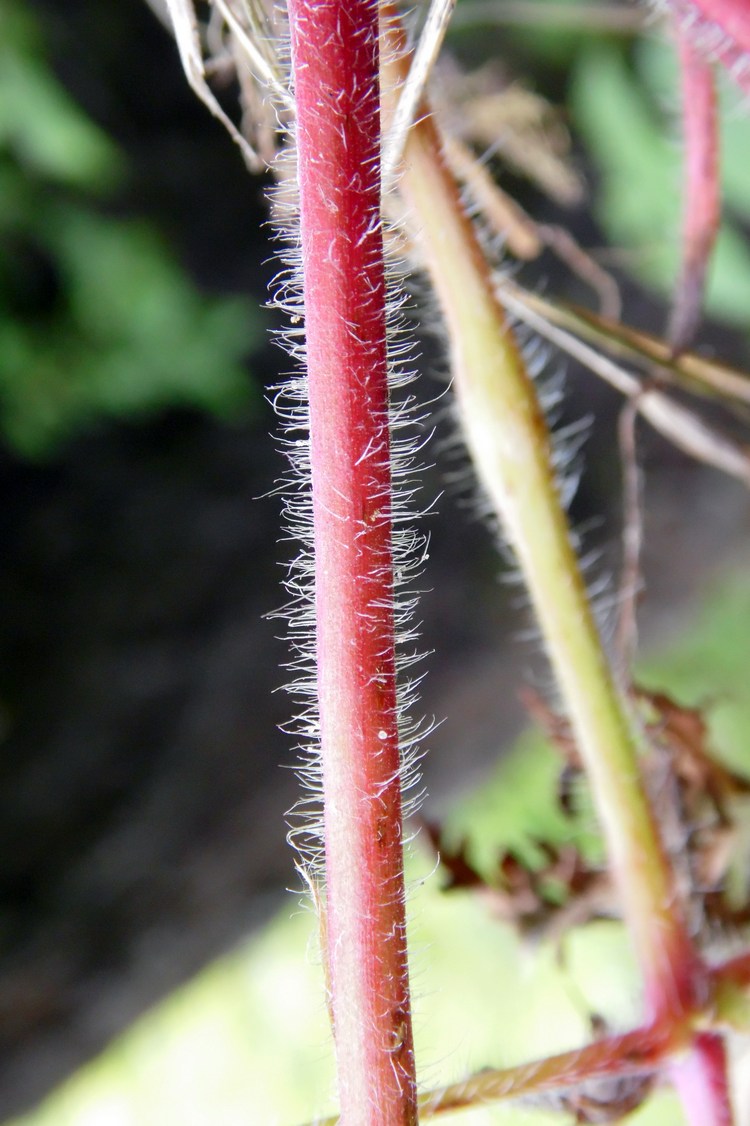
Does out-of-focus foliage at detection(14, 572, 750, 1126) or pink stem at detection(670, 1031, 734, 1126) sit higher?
out-of-focus foliage at detection(14, 572, 750, 1126)

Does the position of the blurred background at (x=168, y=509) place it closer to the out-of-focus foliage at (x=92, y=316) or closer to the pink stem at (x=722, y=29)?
the out-of-focus foliage at (x=92, y=316)

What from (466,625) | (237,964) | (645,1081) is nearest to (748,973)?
(645,1081)

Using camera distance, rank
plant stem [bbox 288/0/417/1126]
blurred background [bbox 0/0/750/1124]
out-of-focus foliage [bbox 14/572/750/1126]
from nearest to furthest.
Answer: plant stem [bbox 288/0/417/1126] → out-of-focus foliage [bbox 14/572/750/1126] → blurred background [bbox 0/0/750/1124]

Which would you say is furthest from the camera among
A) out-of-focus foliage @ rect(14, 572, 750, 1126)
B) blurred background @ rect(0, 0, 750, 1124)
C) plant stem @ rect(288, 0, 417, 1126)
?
blurred background @ rect(0, 0, 750, 1124)

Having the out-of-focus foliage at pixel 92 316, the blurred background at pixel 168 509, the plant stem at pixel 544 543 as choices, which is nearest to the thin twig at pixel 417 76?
the plant stem at pixel 544 543

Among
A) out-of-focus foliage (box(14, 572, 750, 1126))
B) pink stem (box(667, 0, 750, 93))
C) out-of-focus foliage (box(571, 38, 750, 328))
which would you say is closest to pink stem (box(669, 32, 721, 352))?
pink stem (box(667, 0, 750, 93))

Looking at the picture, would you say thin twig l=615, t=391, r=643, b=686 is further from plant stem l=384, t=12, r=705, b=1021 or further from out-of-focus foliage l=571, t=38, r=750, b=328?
out-of-focus foliage l=571, t=38, r=750, b=328

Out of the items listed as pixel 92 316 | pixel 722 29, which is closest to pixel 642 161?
pixel 92 316

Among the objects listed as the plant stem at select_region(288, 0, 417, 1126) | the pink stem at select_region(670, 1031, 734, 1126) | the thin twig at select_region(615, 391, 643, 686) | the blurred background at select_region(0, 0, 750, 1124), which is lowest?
the pink stem at select_region(670, 1031, 734, 1126)
